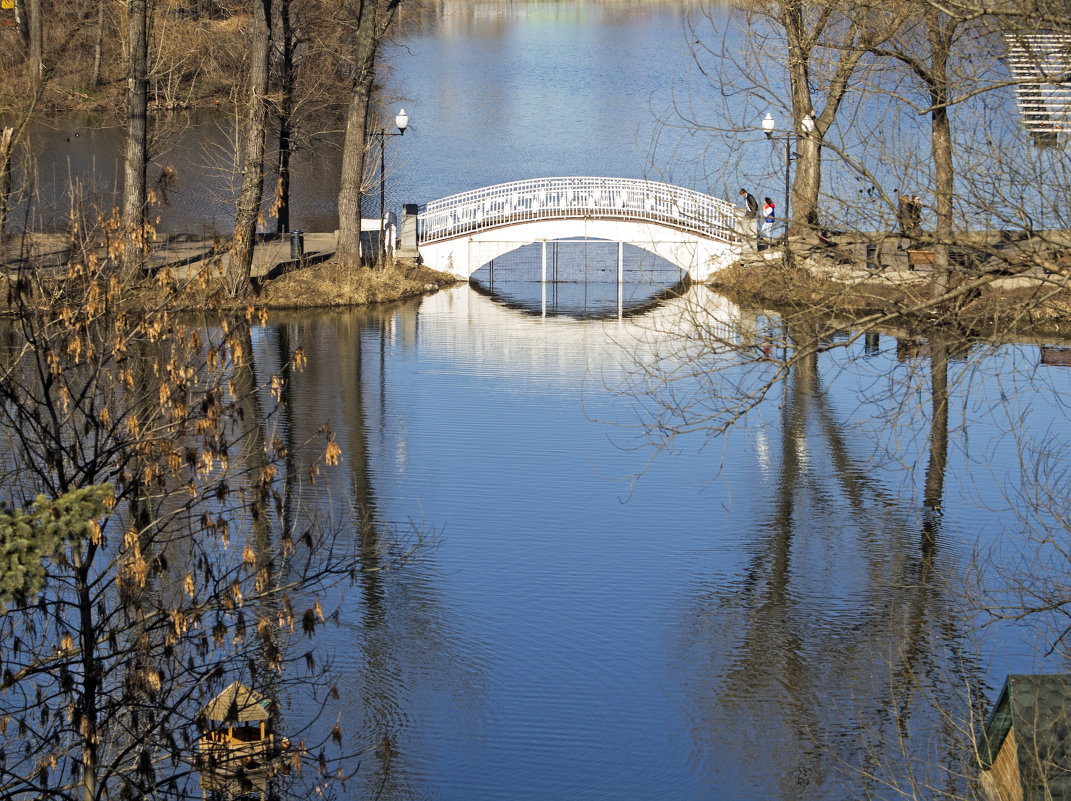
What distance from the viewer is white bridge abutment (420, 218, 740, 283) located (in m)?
31.7

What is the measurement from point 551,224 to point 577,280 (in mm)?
3143

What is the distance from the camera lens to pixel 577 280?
34875 mm

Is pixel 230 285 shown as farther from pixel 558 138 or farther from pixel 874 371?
pixel 558 138

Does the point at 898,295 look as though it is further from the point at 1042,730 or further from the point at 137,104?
the point at 137,104

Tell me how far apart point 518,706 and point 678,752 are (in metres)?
1.38

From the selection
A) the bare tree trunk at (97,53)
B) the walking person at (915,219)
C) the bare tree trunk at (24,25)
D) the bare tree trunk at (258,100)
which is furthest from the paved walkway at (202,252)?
the bare tree trunk at (97,53)

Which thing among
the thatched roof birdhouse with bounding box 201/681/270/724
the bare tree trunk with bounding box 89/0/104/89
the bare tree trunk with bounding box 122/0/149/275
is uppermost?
the bare tree trunk with bounding box 89/0/104/89

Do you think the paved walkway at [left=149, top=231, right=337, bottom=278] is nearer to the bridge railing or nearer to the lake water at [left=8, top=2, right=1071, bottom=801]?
the lake water at [left=8, top=2, right=1071, bottom=801]

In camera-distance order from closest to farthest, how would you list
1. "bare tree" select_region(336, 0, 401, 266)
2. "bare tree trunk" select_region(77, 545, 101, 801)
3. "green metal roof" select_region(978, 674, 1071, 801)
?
"bare tree trunk" select_region(77, 545, 101, 801) < "green metal roof" select_region(978, 674, 1071, 801) < "bare tree" select_region(336, 0, 401, 266)

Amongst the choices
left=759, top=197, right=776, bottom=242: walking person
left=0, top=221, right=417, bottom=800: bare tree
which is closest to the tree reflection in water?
left=759, top=197, right=776, bottom=242: walking person

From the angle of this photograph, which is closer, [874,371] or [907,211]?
[907,211]

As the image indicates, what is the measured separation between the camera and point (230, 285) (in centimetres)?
955

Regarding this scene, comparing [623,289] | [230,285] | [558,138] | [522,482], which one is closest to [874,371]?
[522,482]

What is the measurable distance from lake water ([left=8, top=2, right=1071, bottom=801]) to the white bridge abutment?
4.00 meters
